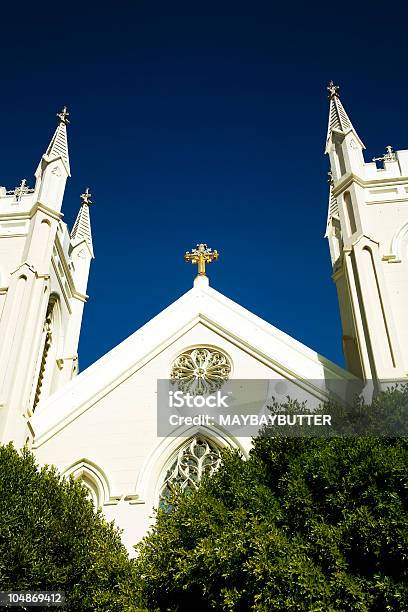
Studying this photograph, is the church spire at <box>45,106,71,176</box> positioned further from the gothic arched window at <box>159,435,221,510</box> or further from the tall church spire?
the gothic arched window at <box>159,435,221,510</box>

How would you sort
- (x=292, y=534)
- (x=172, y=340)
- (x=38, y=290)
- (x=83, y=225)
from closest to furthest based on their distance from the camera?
(x=292, y=534), (x=172, y=340), (x=38, y=290), (x=83, y=225)

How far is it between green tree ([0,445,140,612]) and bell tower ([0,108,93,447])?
3.47 m

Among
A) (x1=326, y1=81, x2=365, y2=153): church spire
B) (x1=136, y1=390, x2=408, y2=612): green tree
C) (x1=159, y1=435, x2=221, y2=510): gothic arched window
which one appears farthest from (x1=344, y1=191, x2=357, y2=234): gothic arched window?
(x1=136, y1=390, x2=408, y2=612): green tree

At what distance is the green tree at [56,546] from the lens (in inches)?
397

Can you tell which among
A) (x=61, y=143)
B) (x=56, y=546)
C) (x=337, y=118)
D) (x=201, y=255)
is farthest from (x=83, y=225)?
(x=56, y=546)

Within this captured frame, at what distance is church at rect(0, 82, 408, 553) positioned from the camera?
14.6 m

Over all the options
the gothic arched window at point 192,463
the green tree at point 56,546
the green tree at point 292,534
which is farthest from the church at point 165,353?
the green tree at point 292,534

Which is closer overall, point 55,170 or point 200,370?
point 200,370

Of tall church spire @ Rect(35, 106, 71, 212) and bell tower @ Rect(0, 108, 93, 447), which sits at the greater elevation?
tall church spire @ Rect(35, 106, 71, 212)

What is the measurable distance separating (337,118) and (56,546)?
53.7ft

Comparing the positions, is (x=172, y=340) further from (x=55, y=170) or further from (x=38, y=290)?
(x=55, y=170)

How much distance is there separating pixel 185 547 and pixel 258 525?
5.13 ft

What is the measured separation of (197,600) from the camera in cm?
1003

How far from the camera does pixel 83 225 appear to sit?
25.5 meters
